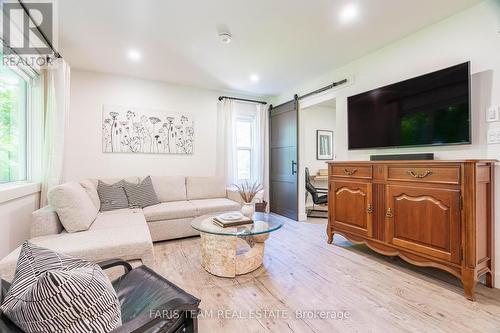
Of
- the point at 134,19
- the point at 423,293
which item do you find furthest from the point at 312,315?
the point at 134,19

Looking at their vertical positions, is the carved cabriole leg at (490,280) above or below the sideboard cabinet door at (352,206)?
below

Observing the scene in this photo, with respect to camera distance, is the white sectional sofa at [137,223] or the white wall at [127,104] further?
the white wall at [127,104]


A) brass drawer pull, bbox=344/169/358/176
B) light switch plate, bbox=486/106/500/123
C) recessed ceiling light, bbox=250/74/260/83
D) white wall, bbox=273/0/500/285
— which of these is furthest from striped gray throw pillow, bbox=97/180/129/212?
light switch plate, bbox=486/106/500/123

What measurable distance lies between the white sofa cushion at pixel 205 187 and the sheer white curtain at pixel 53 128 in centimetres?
170

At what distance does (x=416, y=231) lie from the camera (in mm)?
2080

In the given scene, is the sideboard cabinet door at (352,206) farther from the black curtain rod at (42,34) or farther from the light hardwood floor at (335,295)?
the black curtain rod at (42,34)

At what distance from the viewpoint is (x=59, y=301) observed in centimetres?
66

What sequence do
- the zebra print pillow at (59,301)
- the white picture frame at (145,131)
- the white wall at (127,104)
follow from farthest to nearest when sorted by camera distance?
the white picture frame at (145,131) < the white wall at (127,104) < the zebra print pillow at (59,301)

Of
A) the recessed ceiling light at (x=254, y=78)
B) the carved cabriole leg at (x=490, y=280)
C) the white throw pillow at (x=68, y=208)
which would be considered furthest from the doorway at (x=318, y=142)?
the white throw pillow at (x=68, y=208)

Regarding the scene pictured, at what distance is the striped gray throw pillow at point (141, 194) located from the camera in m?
3.19

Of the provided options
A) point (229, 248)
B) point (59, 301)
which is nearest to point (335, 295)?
point (229, 248)

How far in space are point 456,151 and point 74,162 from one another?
462cm

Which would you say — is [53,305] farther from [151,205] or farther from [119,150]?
[119,150]

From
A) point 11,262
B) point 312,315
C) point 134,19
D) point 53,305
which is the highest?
point 134,19
